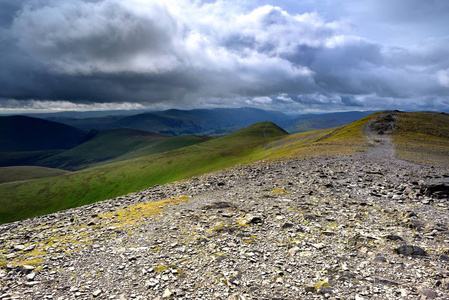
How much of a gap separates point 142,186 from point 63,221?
411ft

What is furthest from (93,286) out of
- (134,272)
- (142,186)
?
(142,186)

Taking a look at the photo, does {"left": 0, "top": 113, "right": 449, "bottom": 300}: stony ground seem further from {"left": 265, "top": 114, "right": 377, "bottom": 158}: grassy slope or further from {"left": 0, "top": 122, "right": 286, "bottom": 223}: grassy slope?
{"left": 0, "top": 122, "right": 286, "bottom": 223}: grassy slope

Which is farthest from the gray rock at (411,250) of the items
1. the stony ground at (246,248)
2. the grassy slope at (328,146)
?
the grassy slope at (328,146)

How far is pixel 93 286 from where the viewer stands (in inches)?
373

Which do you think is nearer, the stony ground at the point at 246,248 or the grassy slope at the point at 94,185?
the stony ground at the point at 246,248

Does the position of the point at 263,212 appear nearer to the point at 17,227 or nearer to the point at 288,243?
the point at 288,243

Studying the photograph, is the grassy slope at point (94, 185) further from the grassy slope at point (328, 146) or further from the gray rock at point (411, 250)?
the gray rock at point (411, 250)

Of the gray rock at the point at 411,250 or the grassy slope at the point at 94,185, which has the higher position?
the gray rock at the point at 411,250

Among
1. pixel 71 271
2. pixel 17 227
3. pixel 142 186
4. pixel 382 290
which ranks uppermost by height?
pixel 382 290

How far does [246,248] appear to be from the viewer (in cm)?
1180

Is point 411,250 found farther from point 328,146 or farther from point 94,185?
point 94,185

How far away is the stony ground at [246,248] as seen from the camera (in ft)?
29.4

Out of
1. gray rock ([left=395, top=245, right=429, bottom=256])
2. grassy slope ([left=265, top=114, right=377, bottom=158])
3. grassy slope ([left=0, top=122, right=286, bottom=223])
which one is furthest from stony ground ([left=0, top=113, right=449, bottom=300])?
grassy slope ([left=0, top=122, right=286, bottom=223])

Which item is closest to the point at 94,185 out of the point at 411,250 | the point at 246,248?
the point at 246,248
